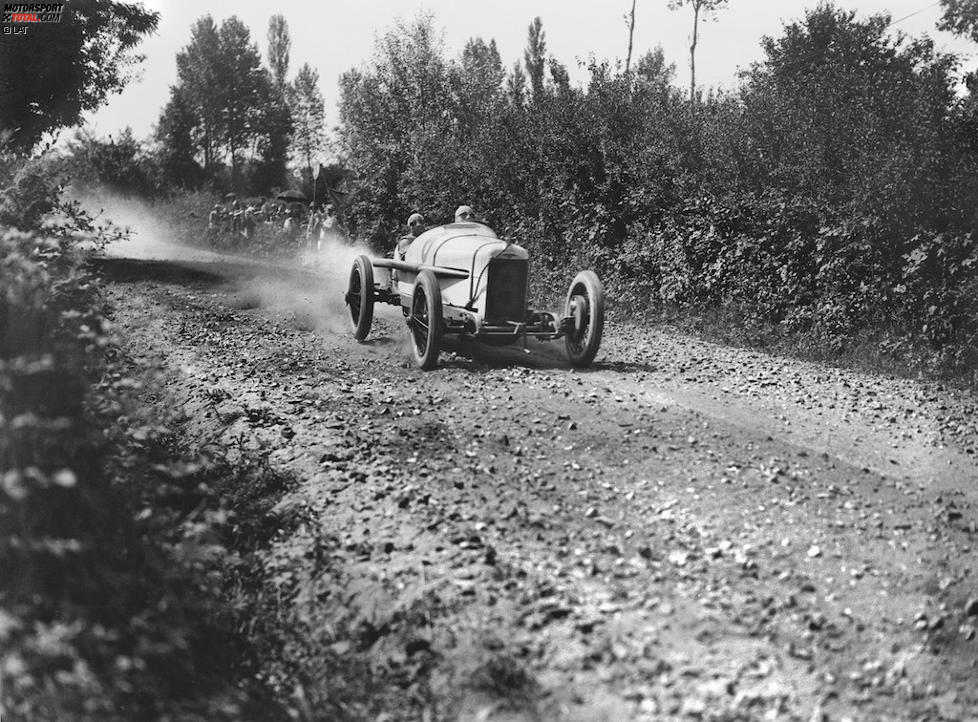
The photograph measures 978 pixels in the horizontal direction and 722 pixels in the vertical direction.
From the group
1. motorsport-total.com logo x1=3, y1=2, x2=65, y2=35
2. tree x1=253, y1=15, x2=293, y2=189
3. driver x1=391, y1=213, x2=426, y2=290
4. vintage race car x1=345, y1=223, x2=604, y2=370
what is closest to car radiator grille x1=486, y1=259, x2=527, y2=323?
vintage race car x1=345, y1=223, x2=604, y2=370

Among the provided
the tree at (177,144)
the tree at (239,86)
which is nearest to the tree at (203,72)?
the tree at (239,86)

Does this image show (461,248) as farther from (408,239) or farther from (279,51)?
(279,51)

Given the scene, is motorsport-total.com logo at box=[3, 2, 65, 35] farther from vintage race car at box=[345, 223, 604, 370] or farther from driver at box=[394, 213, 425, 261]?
vintage race car at box=[345, 223, 604, 370]

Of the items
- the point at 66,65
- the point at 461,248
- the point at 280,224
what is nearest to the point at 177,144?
the point at 280,224

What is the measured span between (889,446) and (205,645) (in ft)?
18.1

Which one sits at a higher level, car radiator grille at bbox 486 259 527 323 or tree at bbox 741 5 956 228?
tree at bbox 741 5 956 228

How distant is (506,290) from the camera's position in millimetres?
9680

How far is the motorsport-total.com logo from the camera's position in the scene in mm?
14648

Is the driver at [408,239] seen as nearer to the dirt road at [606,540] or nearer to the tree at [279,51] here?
the dirt road at [606,540]

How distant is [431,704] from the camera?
13.7 ft

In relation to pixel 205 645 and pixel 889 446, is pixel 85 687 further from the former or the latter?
pixel 889 446

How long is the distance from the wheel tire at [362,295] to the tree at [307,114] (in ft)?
218

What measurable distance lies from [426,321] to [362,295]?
167cm

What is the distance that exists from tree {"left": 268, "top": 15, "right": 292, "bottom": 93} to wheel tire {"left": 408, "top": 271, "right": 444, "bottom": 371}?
73063mm
